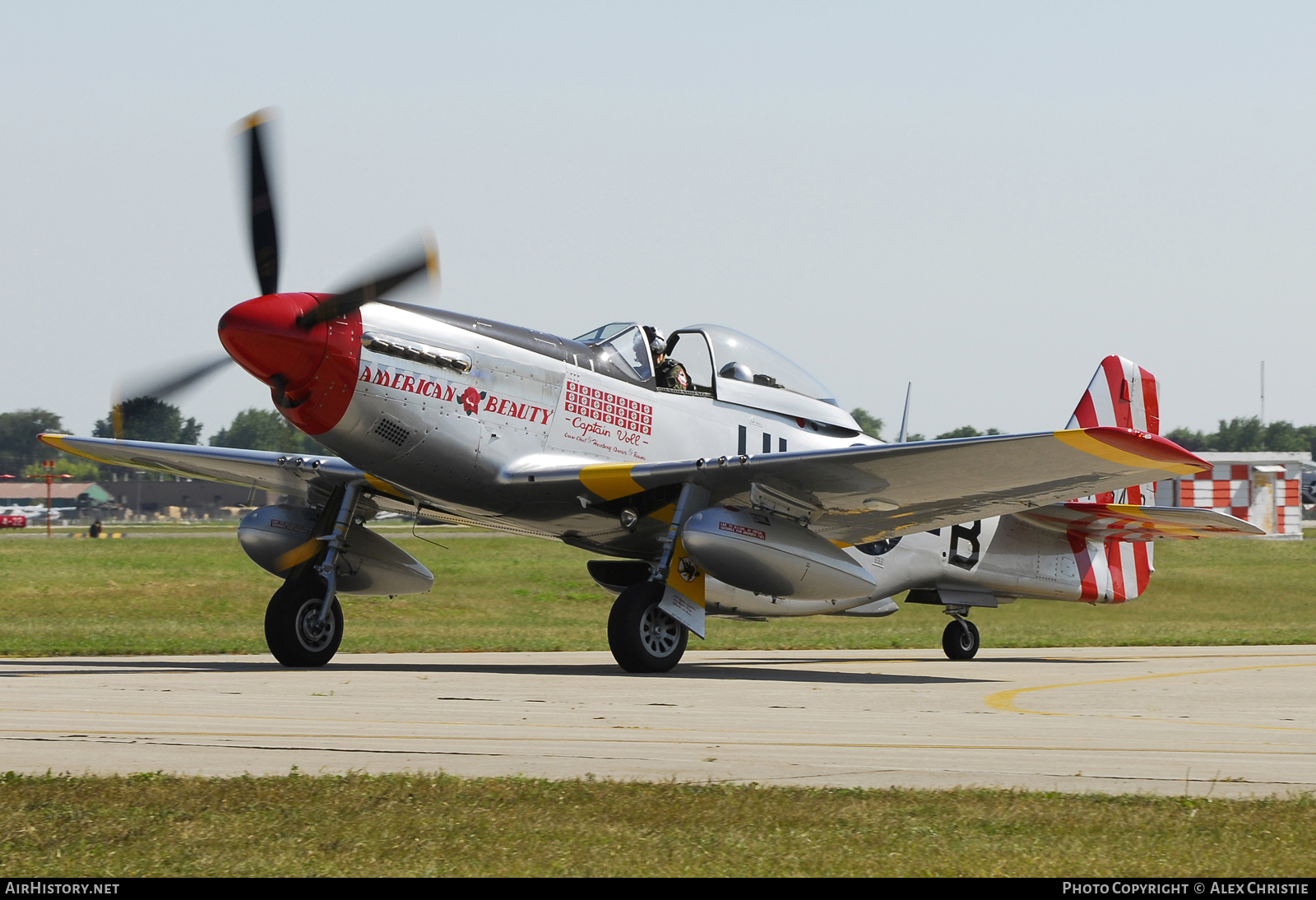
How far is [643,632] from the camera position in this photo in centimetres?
1345

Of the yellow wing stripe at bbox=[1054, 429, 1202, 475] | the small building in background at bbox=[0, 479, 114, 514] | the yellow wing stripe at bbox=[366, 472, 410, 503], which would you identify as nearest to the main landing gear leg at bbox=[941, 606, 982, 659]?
the yellow wing stripe at bbox=[1054, 429, 1202, 475]

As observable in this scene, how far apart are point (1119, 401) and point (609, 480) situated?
8.71 metres

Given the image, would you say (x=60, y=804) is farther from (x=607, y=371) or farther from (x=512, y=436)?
(x=607, y=371)

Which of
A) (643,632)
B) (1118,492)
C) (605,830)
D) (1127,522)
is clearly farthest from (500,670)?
(1118,492)

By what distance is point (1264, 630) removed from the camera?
25516 millimetres

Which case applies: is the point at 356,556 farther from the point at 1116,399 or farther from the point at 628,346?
the point at 1116,399

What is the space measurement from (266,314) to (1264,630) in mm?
20724

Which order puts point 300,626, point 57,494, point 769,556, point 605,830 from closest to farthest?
point 605,830
point 769,556
point 300,626
point 57,494

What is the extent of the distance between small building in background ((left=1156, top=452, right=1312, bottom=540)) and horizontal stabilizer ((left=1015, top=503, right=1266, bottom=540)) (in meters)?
50.1

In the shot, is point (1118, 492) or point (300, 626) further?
point (1118, 492)

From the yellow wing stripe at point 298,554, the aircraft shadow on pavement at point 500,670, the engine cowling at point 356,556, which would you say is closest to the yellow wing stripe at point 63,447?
the aircraft shadow on pavement at point 500,670

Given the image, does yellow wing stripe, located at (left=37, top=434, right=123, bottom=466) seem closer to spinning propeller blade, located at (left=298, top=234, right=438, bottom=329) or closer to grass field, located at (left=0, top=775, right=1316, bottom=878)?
spinning propeller blade, located at (left=298, top=234, right=438, bottom=329)

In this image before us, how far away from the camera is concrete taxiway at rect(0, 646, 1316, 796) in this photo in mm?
7242

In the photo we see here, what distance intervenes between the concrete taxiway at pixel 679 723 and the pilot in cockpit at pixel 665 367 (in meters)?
3.20
